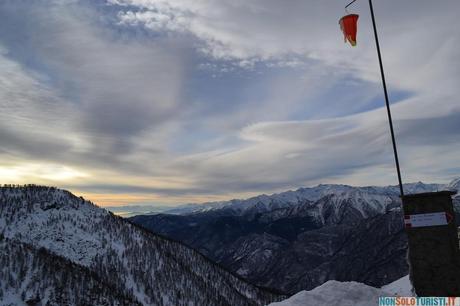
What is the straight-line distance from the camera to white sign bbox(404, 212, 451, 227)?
20.0 m

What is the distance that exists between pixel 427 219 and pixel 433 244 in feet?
3.97

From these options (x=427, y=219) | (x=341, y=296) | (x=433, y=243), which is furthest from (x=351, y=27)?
(x=341, y=296)

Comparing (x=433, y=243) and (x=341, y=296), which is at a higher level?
(x=433, y=243)

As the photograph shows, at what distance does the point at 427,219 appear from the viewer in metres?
20.2

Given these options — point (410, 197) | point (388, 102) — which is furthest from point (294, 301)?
point (388, 102)

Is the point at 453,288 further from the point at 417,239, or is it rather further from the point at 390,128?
the point at 390,128

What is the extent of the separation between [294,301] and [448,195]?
9.31 meters

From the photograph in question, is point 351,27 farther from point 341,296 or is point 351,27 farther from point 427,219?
point 341,296

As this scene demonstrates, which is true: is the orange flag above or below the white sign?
above

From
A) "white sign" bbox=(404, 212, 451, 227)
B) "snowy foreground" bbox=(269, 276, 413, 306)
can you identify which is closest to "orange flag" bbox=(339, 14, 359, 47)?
"white sign" bbox=(404, 212, 451, 227)

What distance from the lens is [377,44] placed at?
2345 cm

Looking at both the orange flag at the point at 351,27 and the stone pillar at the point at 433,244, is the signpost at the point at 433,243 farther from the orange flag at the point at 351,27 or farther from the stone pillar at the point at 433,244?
the orange flag at the point at 351,27

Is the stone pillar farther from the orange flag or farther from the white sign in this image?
the orange flag

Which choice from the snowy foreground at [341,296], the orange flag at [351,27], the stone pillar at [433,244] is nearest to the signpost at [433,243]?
the stone pillar at [433,244]
